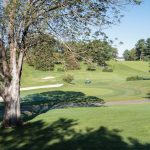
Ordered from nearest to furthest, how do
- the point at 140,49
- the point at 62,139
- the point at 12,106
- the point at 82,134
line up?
the point at 62,139 → the point at 82,134 → the point at 12,106 → the point at 140,49

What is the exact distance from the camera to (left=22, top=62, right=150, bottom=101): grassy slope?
48.5 meters

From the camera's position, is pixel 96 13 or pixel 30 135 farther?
pixel 96 13

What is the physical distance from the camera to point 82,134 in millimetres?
16312

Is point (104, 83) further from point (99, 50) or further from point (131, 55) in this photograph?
point (131, 55)

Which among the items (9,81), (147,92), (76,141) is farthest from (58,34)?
(147,92)

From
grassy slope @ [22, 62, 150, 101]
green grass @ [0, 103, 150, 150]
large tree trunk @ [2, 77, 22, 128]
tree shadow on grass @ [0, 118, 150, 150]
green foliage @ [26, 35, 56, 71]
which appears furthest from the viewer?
grassy slope @ [22, 62, 150, 101]

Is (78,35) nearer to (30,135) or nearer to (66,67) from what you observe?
(66,67)

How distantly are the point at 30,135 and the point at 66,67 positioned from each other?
20.2 feet

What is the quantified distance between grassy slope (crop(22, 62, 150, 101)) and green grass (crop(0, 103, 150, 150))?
470 inches

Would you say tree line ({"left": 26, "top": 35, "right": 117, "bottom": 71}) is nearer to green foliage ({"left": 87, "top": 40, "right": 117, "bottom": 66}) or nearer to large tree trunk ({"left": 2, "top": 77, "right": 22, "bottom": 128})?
green foliage ({"left": 87, "top": 40, "right": 117, "bottom": 66})

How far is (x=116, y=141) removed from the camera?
1445cm

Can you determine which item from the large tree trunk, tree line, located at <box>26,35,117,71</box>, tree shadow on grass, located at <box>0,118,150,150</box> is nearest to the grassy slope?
tree line, located at <box>26,35,117,71</box>

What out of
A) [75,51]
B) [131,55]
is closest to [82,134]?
[75,51]

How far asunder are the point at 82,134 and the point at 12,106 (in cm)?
550
